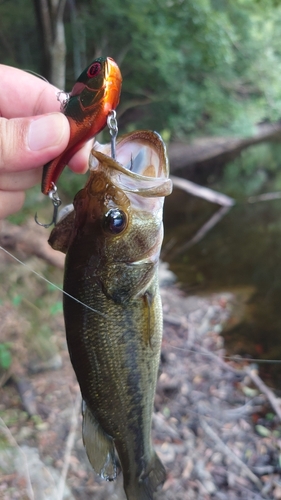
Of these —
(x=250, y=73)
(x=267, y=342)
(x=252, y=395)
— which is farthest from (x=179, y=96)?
(x=252, y=395)

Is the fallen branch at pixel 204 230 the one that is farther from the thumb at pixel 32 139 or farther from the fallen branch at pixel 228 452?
the thumb at pixel 32 139

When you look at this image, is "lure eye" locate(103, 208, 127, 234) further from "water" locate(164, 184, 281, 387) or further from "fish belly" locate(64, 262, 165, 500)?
"water" locate(164, 184, 281, 387)

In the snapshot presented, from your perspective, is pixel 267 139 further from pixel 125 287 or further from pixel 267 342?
pixel 125 287

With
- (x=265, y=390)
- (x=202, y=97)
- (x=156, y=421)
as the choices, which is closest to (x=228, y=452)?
(x=156, y=421)

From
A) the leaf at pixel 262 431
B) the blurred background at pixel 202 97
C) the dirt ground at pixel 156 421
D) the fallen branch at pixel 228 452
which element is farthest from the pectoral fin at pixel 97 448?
the blurred background at pixel 202 97

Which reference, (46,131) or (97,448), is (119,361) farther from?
(46,131)

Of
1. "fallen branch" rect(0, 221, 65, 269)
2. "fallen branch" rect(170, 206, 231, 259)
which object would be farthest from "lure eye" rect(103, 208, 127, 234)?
"fallen branch" rect(170, 206, 231, 259)
